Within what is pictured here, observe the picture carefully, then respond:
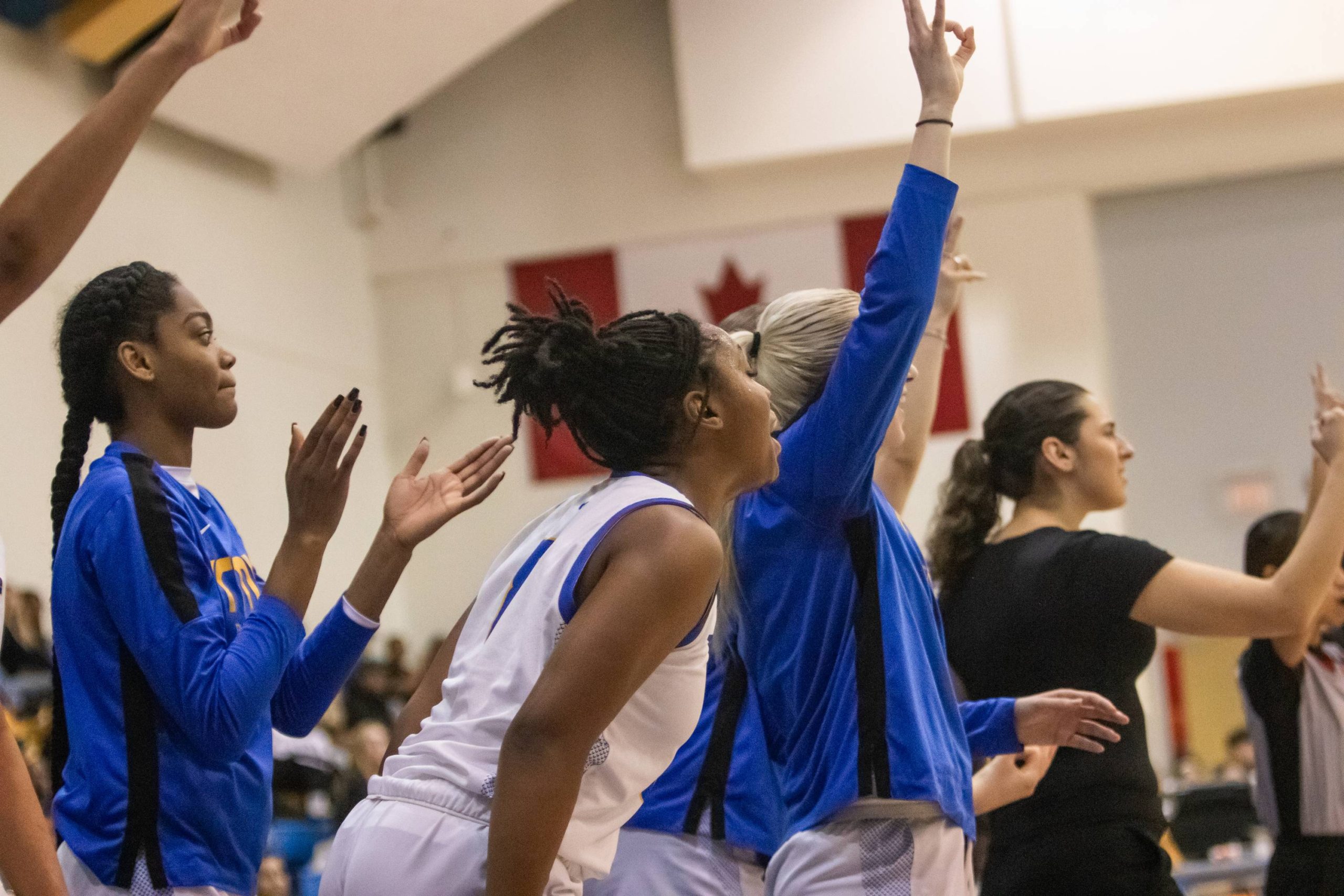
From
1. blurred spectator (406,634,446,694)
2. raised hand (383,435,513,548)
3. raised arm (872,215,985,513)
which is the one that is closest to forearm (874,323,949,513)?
raised arm (872,215,985,513)

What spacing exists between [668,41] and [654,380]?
925 centimetres

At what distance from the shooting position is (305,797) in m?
6.27

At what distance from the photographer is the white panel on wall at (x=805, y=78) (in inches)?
367

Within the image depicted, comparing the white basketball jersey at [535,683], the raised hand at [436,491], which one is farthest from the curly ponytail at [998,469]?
the white basketball jersey at [535,683]

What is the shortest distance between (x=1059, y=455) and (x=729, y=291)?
7499 millimetres

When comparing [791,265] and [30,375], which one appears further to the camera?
[791,265]

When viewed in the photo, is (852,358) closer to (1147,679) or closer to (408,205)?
(1147,679)

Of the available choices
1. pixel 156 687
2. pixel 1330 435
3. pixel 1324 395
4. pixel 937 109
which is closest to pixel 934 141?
pixel 937 109

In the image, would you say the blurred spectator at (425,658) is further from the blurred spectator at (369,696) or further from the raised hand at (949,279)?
the raised hand at (949,279)

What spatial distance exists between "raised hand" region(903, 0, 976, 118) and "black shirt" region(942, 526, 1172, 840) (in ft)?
2.79

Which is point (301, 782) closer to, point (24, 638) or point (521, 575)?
point (24, 638)

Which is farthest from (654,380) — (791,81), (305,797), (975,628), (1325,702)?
(791,81)

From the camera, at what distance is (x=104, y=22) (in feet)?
24.4

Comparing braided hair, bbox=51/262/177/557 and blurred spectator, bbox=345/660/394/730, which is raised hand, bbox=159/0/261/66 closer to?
braided hair, bbox=51/262/177/557
